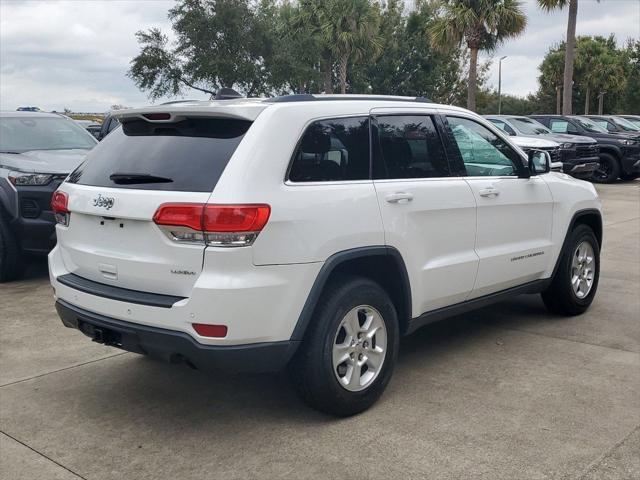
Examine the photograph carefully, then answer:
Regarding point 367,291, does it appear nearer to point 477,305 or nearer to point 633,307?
point 477,305

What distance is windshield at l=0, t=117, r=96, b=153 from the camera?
8.36 metres

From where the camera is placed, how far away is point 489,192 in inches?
193

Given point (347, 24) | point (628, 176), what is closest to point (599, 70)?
point (347, 24)

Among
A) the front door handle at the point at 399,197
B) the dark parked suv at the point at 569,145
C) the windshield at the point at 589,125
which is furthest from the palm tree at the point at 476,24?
the front door handle at the point at 399,197

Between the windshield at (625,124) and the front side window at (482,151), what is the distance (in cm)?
1676

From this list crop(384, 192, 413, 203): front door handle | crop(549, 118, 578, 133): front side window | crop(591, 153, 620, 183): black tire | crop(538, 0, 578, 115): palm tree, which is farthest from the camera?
crop(538, 0, 578, 115): palm tree

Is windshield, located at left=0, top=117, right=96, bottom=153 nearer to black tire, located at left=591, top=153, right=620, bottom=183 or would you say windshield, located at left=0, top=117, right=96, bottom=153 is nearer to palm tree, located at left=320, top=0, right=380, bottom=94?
black tire, located at left=591, top=153, right=620, bottom=183

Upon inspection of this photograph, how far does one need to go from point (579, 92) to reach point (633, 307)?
171 feet

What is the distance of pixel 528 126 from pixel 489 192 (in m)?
14.1

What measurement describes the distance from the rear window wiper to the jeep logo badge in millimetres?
114

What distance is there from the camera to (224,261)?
3385 mm

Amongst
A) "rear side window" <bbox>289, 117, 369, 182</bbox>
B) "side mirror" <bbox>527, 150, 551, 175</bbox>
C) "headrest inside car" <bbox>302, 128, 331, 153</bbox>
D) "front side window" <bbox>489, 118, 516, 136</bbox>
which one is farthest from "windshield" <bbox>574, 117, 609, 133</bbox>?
"headrest inside car" <bbox>302, 128, 331, 153</bbox>

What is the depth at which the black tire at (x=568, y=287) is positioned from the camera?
18.9 feet

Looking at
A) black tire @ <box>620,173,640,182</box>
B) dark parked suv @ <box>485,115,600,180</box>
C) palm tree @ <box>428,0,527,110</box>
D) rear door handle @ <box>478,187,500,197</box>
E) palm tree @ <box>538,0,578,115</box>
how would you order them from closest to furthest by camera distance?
1. rear door handle @ <box>478,187,500,197</box>
2. dark parked suv @ <box>485,115,600,180</box>
3. black tire @ <box>620,173,640,182</box>
4. palm tree @ <box>538,0,578,115</box>
5. palm tree @ <box>428,0,527,110</box>
